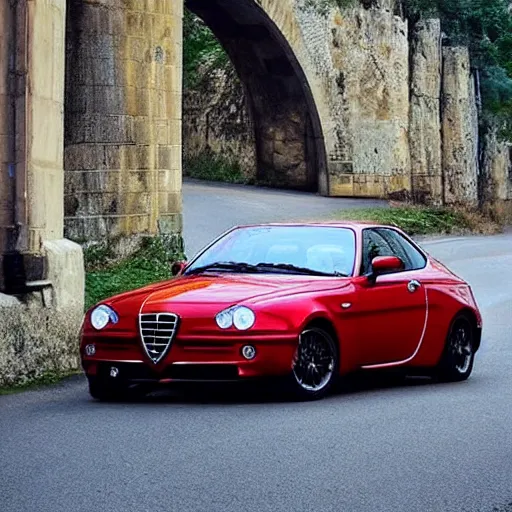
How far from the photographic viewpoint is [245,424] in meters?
9.50

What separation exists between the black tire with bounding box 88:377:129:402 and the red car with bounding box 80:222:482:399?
0.4 inches

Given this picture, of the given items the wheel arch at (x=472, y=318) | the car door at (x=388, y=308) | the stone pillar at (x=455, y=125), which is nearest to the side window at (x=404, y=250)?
the car door at (x=388, y=308)

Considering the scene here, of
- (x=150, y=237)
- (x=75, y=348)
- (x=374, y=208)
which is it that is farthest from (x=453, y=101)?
(x=75, y=348)

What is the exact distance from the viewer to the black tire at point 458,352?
12.4 metres

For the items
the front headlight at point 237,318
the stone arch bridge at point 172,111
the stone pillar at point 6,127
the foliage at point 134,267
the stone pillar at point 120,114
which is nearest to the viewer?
the front headlight at point 237,318

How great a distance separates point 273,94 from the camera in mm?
33750

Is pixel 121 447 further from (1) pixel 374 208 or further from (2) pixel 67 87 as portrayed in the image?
(1) pixel 374 208

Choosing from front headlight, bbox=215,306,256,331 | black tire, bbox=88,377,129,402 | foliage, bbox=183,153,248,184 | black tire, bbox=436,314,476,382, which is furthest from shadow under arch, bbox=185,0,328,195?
front headlight, bbox=215,306,256,331

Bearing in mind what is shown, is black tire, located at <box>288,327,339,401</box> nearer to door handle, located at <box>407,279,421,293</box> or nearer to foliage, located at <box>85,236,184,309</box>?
door handle, located at <box>407,279,421,293</box>

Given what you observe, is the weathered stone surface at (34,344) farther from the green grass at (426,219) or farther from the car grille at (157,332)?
the green grass at (426,219)

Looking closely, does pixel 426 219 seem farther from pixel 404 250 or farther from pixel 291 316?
pixel 291 316

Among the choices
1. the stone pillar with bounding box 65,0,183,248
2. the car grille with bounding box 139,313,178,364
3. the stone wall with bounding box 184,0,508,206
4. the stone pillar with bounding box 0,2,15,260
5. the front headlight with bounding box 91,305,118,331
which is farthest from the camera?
the stone wall with bounding box 184,0,508,206

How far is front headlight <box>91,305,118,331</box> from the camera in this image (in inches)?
423

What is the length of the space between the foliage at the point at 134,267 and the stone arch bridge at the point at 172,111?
283mm
